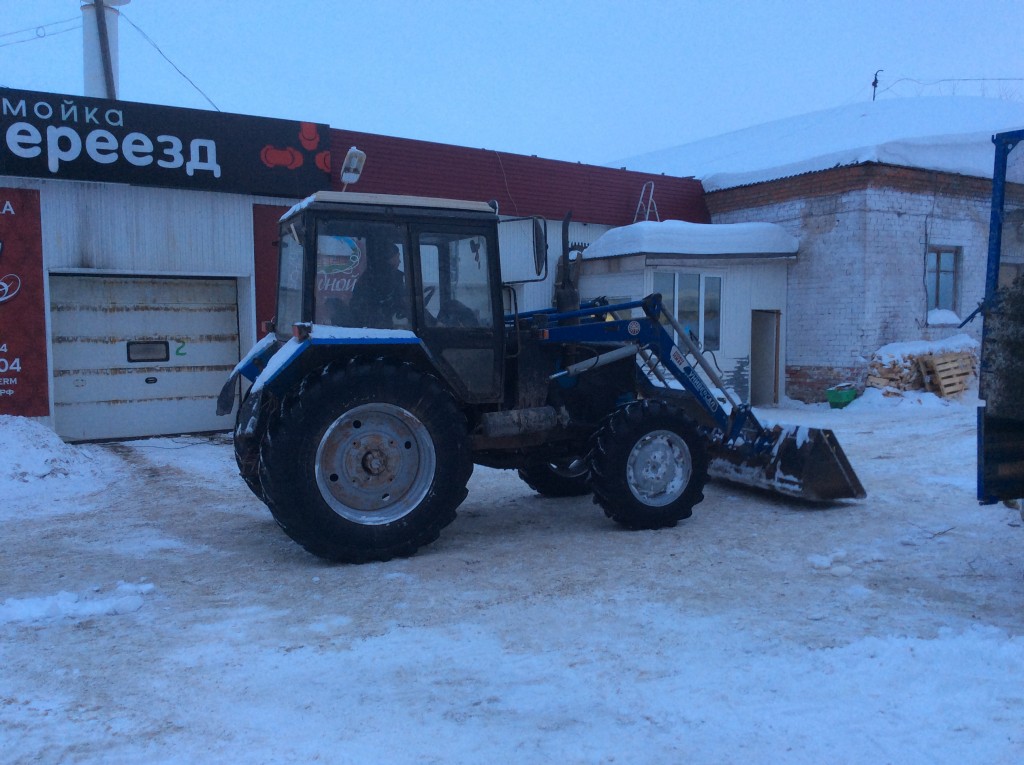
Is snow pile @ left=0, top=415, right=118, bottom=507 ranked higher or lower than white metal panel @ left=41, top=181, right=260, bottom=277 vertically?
lower

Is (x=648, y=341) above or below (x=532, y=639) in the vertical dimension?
above

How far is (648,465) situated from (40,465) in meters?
6.52

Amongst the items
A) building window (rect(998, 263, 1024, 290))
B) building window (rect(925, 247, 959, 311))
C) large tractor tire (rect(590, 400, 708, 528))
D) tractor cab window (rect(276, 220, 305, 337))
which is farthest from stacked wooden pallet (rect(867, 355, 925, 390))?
tractor cab window (rect(276, 220, 305, 337))

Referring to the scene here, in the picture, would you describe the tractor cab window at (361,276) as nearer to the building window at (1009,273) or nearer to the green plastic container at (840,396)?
the building window at (1009,273)

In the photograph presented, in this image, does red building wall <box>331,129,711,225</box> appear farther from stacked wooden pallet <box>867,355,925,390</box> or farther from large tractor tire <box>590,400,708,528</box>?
large tractor tire <box>590,400,708,528</box>

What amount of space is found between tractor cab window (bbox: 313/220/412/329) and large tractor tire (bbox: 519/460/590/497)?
2.38 m

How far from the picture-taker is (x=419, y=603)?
4734mm

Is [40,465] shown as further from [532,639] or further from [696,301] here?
[696,301]

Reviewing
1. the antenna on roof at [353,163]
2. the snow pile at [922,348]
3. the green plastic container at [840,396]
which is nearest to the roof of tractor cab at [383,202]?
the antenna on roof at [353,163]

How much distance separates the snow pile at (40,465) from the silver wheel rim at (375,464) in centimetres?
400

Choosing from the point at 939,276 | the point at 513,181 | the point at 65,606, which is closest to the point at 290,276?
the point at 65,606

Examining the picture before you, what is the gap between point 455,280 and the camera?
601 centimetres

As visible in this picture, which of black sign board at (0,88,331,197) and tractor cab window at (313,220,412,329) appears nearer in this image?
tractor cab window at (313,220,412,329)

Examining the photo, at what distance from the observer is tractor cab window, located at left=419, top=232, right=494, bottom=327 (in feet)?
19.4
